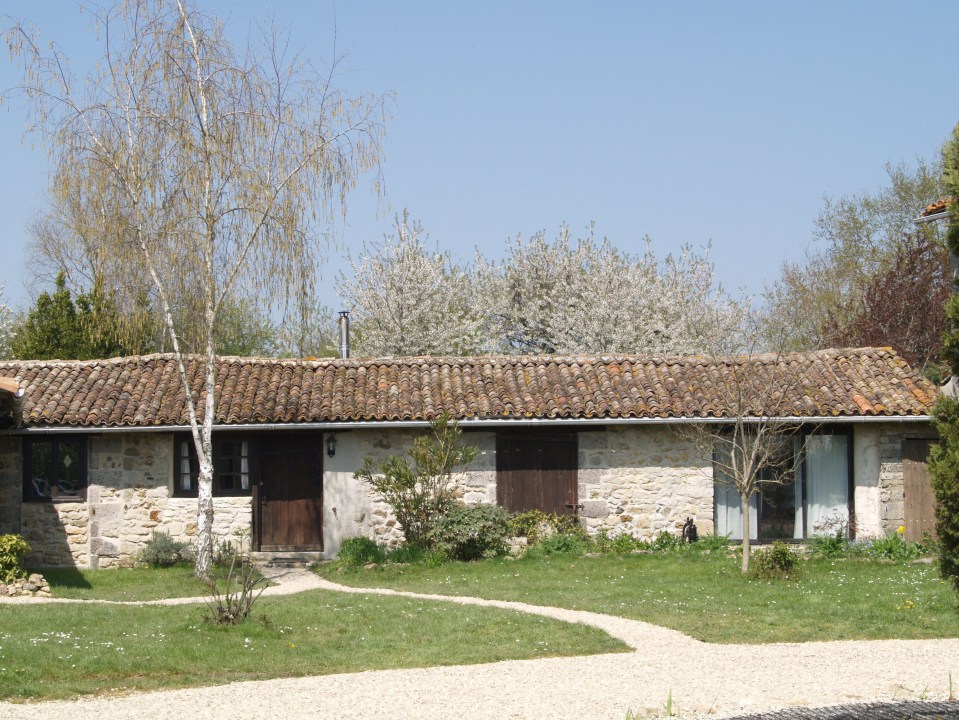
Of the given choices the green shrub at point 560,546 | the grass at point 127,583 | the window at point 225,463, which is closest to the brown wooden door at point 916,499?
the green shrub at point 560,546

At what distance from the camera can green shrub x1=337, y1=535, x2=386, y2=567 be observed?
16906mm

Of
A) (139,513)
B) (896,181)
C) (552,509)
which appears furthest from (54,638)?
(896,181)

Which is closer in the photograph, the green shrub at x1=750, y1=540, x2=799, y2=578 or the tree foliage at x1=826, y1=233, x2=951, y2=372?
the green shrub at x1=750, y1=540, x2=799, y2=578

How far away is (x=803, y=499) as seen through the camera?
18.6m

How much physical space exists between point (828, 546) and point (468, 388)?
6.46m

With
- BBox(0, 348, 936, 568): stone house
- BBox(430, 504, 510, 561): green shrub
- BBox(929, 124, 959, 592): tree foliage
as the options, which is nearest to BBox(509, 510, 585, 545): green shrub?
BBox(0, 348, 936, 568): stone house

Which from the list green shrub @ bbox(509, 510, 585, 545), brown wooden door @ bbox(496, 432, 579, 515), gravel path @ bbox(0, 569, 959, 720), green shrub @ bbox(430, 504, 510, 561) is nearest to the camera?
gravel path @ bbox(0, 569, 959, 720)

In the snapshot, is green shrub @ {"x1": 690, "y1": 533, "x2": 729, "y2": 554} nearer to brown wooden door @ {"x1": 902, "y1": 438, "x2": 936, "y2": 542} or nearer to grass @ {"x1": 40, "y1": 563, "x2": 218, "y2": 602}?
brown wooden door @ {"x1": 902, "y1": 438, "x2": 936, "y2": 542}

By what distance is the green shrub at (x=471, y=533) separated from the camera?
16891 mm

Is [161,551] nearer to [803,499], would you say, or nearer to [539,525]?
[539,525]

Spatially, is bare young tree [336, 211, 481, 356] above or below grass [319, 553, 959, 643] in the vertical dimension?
above

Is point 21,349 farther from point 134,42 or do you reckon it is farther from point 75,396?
point 134,42

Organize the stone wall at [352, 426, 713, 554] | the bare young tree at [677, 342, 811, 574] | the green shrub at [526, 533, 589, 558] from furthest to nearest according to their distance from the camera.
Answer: the stone wall at [352, 426, 713, 554], the green shrub at [526, 533, 589, 558], the bare young tree at [677, 342, 811, 574]

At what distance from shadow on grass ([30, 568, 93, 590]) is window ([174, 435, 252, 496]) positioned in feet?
7.72
